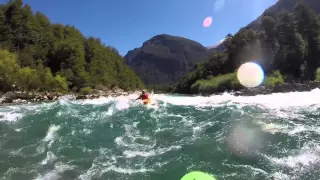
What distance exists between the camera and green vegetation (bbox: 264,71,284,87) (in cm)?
5858

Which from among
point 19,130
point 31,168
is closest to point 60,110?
point 19,130

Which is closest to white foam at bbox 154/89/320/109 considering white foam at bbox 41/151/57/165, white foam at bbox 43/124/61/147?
white foam at bbox 43/124/61/147

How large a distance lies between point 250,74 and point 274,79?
439 inches

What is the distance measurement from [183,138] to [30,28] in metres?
64.3

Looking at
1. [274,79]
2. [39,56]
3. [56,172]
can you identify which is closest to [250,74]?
[274,79]

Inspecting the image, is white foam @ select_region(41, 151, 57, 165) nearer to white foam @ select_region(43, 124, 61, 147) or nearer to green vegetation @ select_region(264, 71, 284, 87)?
white foam @ select_region(43, 124, 61, 147)

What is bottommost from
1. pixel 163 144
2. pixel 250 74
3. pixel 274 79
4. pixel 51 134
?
pixel 163 144

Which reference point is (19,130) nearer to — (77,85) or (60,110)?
(60,110)

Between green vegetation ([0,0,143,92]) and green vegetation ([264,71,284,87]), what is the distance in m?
34.7

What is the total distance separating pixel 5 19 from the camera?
217 feet

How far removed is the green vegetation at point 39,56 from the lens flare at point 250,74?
3121 centimetres

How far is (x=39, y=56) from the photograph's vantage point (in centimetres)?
6875

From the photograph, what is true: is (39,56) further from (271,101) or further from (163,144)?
(163,144)

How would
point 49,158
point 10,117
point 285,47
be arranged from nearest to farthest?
point 49,158 < point 10,117 < point 285,47
